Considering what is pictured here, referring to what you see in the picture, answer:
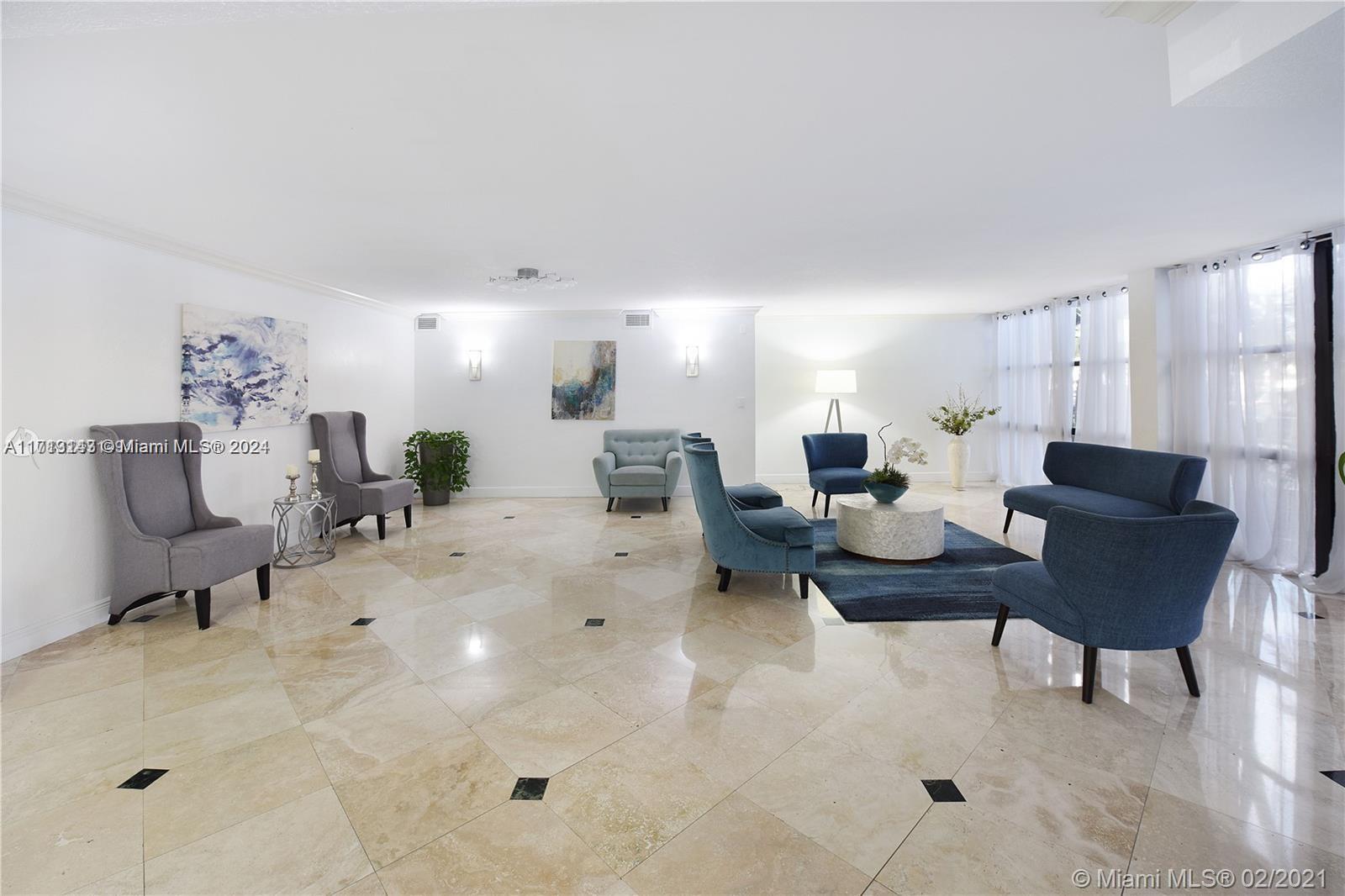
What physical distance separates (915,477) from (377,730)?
26.0 ft

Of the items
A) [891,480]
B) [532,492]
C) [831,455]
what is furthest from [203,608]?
[831,455]

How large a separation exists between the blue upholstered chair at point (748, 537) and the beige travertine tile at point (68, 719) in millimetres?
3075

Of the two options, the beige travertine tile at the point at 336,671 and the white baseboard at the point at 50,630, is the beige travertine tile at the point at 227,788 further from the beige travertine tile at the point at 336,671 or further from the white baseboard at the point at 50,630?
the white baseboard at the point at 50,630

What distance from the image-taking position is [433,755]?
210 centimetres

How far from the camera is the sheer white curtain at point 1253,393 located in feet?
13.3

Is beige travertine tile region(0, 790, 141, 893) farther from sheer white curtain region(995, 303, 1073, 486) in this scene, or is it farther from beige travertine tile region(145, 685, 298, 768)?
sheer white curtain region(995, 303, 1073, 486)

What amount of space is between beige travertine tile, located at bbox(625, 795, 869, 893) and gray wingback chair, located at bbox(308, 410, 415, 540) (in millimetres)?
4750

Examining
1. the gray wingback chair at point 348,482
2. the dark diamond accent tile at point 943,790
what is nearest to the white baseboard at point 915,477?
the gray wingback chair at point 348,482

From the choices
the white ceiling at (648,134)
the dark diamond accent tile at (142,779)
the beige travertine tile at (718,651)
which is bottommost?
the dark diamond accent tile at (142,779)

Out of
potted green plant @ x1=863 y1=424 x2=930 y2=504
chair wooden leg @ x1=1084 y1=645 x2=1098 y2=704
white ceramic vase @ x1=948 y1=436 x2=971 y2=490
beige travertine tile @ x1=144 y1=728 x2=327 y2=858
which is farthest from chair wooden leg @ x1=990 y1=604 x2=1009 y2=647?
white ceramic vase @ x1=948 y1=436 x2=971 y2=490

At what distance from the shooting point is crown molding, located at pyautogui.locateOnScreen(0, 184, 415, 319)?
3057 millimetres

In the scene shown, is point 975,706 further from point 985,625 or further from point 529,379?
point 529,379

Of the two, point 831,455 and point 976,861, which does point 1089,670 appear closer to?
point 976,861

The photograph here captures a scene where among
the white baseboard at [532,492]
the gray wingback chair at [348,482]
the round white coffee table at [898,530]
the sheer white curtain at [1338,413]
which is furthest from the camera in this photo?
the white baseboard at [532,492]
